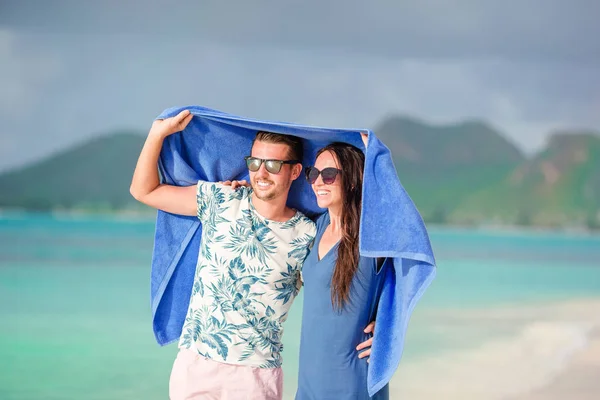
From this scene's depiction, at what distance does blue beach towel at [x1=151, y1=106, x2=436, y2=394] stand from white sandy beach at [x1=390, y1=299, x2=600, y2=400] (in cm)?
248

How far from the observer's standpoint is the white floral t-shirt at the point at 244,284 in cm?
274

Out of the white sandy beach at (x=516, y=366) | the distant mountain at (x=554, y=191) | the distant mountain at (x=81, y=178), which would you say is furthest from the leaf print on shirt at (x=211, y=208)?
the distant mountain at (x=81, y=178)

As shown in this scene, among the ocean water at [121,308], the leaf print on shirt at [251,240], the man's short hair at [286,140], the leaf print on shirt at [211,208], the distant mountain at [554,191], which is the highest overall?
the distant mountain at [554,191]

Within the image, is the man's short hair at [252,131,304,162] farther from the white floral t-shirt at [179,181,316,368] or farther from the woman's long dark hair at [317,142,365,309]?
the white floral t-shirt at [179,181,316,368]

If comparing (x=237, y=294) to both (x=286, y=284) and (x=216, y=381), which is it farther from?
(x=216, y=381)

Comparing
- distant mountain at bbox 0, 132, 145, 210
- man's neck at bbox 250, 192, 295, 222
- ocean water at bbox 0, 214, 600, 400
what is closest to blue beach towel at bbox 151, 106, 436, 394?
man's neck at bbox 250, 192, 295, 222

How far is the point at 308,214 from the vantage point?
3039mm

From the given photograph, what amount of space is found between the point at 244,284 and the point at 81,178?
3358 cm

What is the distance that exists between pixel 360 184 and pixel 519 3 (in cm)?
2605

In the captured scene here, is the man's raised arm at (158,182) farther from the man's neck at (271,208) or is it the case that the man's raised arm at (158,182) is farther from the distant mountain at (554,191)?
the distant mountain at (554,191)

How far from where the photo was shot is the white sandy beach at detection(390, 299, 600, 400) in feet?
17.4

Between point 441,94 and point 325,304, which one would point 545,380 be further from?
point 441,94

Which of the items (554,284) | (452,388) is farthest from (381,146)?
(554,284)

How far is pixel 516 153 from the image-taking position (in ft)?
102
